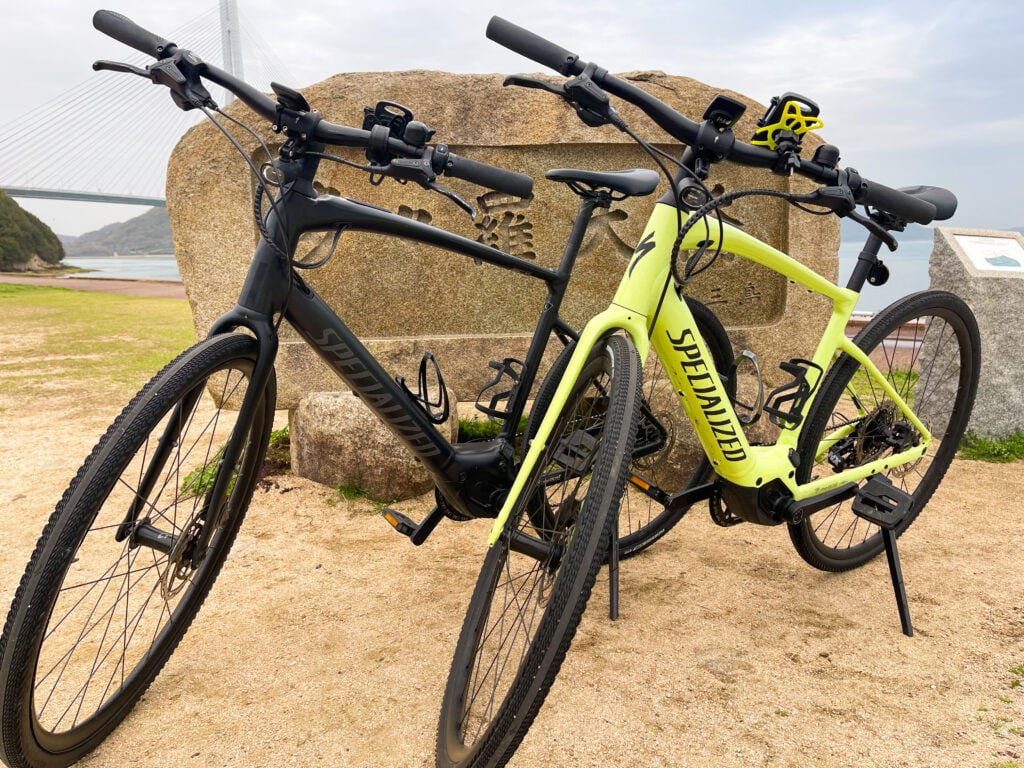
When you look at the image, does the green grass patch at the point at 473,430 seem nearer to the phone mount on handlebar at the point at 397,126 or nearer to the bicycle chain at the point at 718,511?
the bicycle chain at the point at 718,511

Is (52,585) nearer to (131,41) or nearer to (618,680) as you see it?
(131,41)

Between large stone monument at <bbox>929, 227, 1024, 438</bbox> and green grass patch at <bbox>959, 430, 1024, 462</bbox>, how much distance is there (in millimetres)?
31

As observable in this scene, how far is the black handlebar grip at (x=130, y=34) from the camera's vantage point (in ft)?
4.47

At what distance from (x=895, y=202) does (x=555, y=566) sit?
4.14 feet

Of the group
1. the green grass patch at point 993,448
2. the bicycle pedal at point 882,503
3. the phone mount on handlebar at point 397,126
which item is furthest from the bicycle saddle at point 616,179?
the green grass patch at point 993,448

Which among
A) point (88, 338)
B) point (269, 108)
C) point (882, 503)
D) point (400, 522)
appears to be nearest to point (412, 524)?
point (400, 522)

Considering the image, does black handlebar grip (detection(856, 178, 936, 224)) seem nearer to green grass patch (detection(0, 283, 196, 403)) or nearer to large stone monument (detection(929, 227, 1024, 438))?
large stone monument (detection(929, 227, 1024, 438))

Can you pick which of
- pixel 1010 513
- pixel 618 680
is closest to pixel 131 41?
pixel 618 680

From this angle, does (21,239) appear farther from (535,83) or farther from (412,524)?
(535,83)

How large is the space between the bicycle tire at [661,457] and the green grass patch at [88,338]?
374 cm

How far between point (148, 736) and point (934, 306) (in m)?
2.42

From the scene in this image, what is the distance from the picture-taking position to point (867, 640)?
1.91 meters

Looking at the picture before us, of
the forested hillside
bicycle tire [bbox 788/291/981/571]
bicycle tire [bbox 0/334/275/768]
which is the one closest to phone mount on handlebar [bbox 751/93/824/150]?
bicycle tire [bbox 788/291/981/571]

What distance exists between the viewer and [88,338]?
7.05 meters
